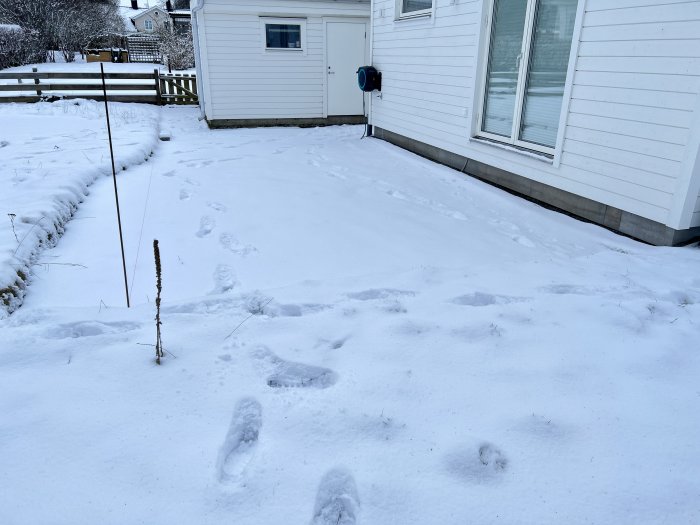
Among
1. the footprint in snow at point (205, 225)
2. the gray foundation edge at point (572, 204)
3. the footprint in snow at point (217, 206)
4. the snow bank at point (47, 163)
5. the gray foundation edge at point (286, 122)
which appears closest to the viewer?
the snow bank at point (47, 163)

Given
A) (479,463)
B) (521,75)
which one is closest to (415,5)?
(521,75)

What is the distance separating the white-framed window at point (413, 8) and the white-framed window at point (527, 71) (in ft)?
5.38

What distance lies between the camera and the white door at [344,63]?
33.6 feet

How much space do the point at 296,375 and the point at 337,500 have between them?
68 centimetres

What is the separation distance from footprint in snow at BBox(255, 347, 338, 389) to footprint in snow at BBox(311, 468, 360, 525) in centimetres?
49

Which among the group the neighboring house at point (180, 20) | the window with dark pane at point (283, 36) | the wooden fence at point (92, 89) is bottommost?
the wooden fence at point (92, 89)

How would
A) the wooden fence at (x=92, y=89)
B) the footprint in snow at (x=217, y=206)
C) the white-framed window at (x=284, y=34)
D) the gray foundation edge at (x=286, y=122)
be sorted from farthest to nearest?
the wooden fence at (x=92, y=89)
the gray foundation edge at (x=286, y=122)
the white-framed window at (x=284, y=34)
the footprint in snow at (x=217, y=206)

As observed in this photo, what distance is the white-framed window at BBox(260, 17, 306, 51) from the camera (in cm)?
998

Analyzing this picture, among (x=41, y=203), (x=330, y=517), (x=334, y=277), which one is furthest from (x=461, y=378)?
(x=41, y=203)

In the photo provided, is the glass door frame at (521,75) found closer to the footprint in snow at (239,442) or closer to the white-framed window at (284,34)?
the footprint in snow at (239,442)

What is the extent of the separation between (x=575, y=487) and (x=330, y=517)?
0.80m

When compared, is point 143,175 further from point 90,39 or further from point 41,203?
point 90,39

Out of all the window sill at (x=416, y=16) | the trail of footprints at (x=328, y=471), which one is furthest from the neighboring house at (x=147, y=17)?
the trail of footprints at (x=328, y=471)

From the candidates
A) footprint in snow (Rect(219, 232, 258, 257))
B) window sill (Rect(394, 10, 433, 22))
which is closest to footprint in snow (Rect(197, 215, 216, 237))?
footprint in snow (Rect(219, 232, 258, 257))
